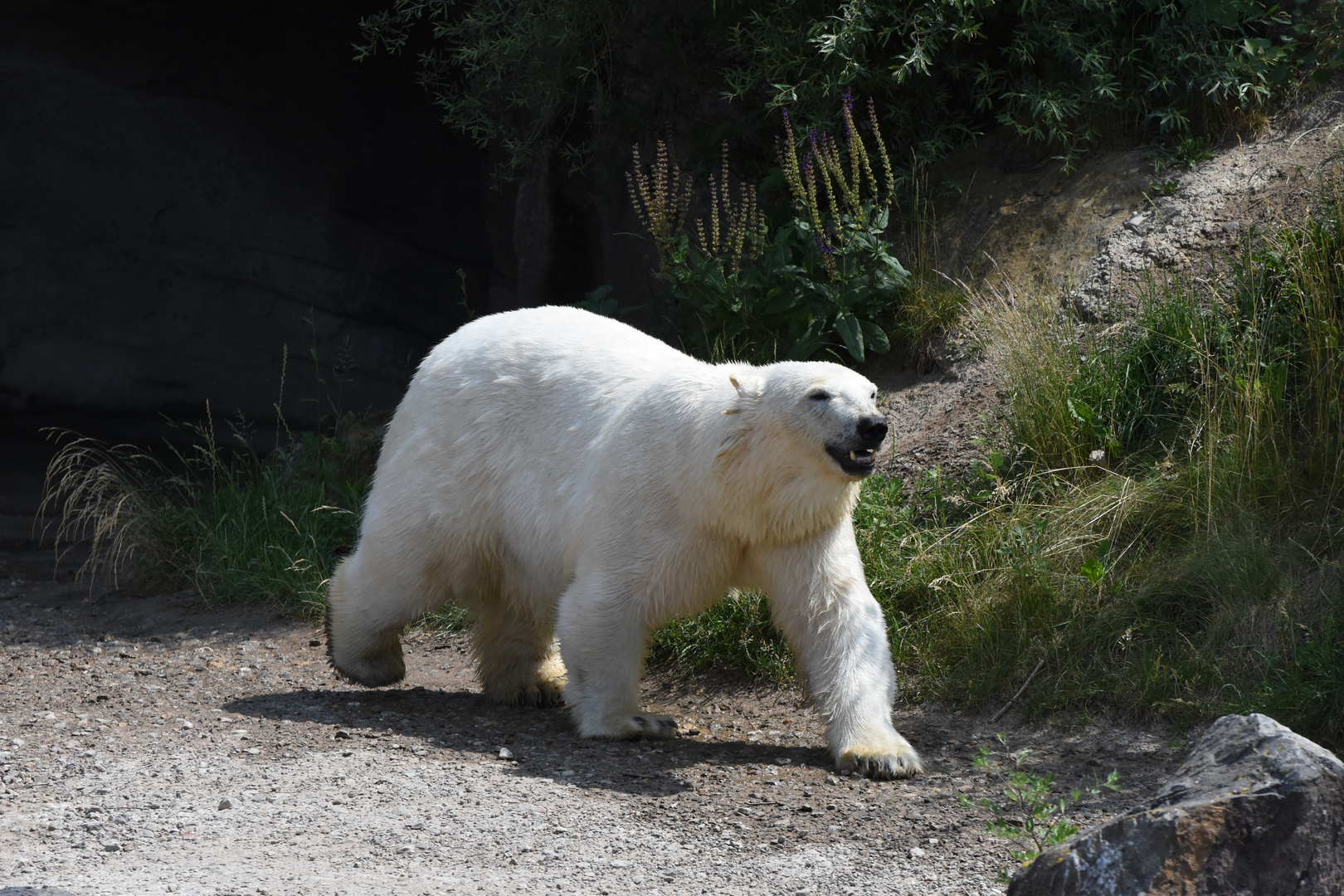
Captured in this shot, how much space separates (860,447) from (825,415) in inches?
5.5

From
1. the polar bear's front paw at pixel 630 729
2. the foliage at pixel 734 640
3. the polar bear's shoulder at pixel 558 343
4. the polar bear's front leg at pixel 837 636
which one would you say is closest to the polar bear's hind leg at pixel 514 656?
the foliage at pixel 734 640

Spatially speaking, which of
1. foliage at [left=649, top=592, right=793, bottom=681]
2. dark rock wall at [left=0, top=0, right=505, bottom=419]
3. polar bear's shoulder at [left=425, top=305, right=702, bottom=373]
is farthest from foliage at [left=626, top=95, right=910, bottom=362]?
dark rock wall at [left=0, top=0, right=505, bottom=419]

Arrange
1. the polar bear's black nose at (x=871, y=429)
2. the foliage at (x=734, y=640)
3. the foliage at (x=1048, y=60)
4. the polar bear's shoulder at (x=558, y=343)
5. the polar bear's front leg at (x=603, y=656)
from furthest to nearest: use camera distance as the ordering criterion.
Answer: the foliage at (x=1048, y=60), the foliage at (x=734, y=640), the polar bear's shoulder at (x=558, y=343), the polar bear's front leg at (x=603, y=656), the polar bear's black nose at (x=871, y=429)

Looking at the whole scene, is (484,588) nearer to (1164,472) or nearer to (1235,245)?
(1164,472)

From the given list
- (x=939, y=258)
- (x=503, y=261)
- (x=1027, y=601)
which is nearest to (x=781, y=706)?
(x=1027, y=601)

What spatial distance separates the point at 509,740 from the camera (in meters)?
4.32

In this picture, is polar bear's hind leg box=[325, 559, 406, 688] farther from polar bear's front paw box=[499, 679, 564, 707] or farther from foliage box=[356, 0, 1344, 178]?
foliage box=[356, 0, 1344, 178]

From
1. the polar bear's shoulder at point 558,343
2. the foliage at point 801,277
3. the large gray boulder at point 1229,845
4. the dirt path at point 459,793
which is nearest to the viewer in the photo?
the large gray boulder at point 1229,845

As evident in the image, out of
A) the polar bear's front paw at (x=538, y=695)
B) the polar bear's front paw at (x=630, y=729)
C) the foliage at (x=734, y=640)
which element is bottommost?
the polar bear's front paw at (x=538, y=695)

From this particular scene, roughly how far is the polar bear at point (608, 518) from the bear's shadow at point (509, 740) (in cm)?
11

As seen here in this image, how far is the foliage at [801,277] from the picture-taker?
6.13 meters

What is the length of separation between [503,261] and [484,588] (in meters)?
6.46

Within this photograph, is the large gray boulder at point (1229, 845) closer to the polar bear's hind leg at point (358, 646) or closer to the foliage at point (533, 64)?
the polar bear's hind leg at point (358, 646)

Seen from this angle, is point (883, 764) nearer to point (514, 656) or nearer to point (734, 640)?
point (734, 640)
